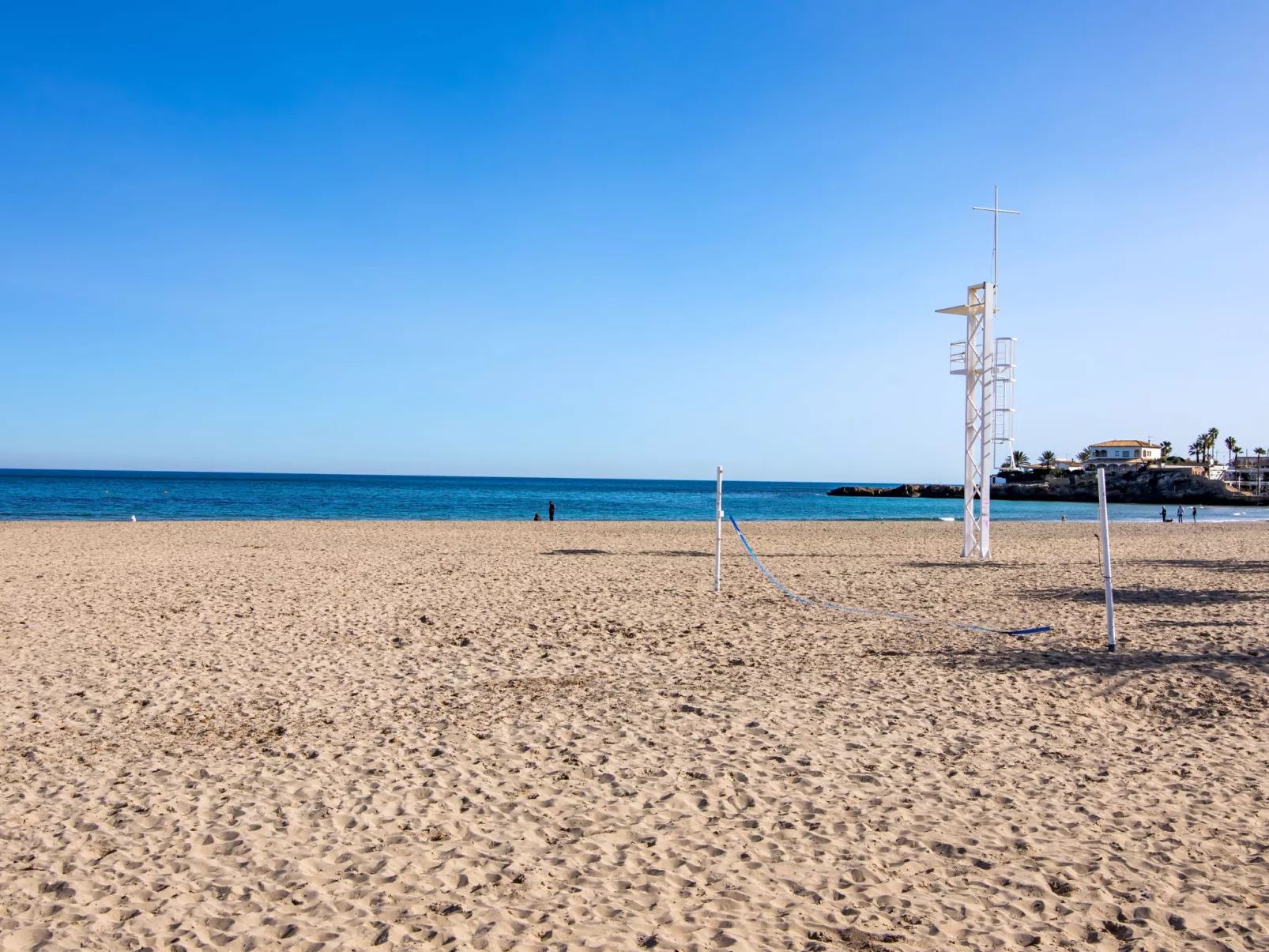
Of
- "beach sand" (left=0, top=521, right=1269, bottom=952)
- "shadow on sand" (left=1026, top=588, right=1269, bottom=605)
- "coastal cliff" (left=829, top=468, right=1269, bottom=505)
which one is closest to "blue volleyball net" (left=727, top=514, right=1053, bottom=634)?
"beach sand" (left=0, top=521, right=1269, bottom=952)

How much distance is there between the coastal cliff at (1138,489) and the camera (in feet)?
239

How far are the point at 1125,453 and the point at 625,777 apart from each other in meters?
115

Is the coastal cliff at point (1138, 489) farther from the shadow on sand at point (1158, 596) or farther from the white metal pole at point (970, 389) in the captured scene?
the shadow on sand at point (1158, 596)

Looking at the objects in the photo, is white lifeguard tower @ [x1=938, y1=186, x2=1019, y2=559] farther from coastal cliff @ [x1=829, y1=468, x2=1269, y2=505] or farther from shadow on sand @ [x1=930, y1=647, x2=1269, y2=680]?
coastal cliff @ [x1=829, y1=468, x2=1269, y2=505]

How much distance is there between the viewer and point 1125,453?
10238 centimetres

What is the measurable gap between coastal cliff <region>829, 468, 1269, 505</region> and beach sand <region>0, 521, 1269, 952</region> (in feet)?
241

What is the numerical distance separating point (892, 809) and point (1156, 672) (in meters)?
4.53

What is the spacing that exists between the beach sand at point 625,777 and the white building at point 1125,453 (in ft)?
340

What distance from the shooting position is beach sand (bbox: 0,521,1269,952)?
354cm

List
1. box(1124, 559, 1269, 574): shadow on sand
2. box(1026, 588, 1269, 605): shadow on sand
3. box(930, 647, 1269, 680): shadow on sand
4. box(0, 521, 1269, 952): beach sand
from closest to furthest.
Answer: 1. box(0, 521, 1269, 952): beach sand
2. box(930, 647, 1269, 680): shadow on sand
3. box(1026, 588, 1269, 605): shadow on sand
4. box(1124, 559, 1269, 574): shadow on sand

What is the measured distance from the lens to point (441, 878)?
384 cm

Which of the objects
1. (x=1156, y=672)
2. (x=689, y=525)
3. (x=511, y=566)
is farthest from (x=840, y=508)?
(x=1156, y=672)

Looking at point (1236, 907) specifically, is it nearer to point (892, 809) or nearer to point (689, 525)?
point (892, 809)

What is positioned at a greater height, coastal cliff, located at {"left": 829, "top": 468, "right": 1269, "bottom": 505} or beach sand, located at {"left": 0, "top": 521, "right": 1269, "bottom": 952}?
coastal cliff, located at {"left": 829, "top": 468, "right": 1269, "bottom": 505}
